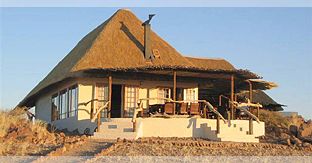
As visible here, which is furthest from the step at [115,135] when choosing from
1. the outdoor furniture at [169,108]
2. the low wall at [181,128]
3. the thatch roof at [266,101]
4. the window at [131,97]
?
the thatch roof at [266,101]

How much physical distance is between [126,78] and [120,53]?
140 cm

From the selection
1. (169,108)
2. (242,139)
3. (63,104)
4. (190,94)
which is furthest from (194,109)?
(63,104)

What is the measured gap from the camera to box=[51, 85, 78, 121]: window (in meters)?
27.3

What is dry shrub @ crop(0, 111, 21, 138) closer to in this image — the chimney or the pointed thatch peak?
the pointed thatch peak

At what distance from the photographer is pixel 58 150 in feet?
56.6

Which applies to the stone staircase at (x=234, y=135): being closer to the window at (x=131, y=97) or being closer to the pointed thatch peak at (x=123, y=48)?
the pointed thatch peak at (x=123, y=48)

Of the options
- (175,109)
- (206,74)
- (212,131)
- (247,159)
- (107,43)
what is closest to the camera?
(247,159)

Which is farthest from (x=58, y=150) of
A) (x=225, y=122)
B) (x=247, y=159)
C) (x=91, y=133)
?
(x=225, y=122)

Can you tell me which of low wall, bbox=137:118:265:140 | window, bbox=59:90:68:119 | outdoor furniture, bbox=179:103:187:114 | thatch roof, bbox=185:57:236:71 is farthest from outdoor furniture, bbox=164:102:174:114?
thatch roof, bbox=185:57:236:71

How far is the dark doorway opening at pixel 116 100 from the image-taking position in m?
27.9

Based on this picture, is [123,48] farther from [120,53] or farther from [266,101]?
[266,101]

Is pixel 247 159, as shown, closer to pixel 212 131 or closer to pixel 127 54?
pixel 212 131

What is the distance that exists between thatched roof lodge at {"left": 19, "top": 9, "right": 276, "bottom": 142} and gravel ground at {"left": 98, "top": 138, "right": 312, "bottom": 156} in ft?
15.0

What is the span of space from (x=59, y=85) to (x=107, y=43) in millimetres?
Answer: 3651
